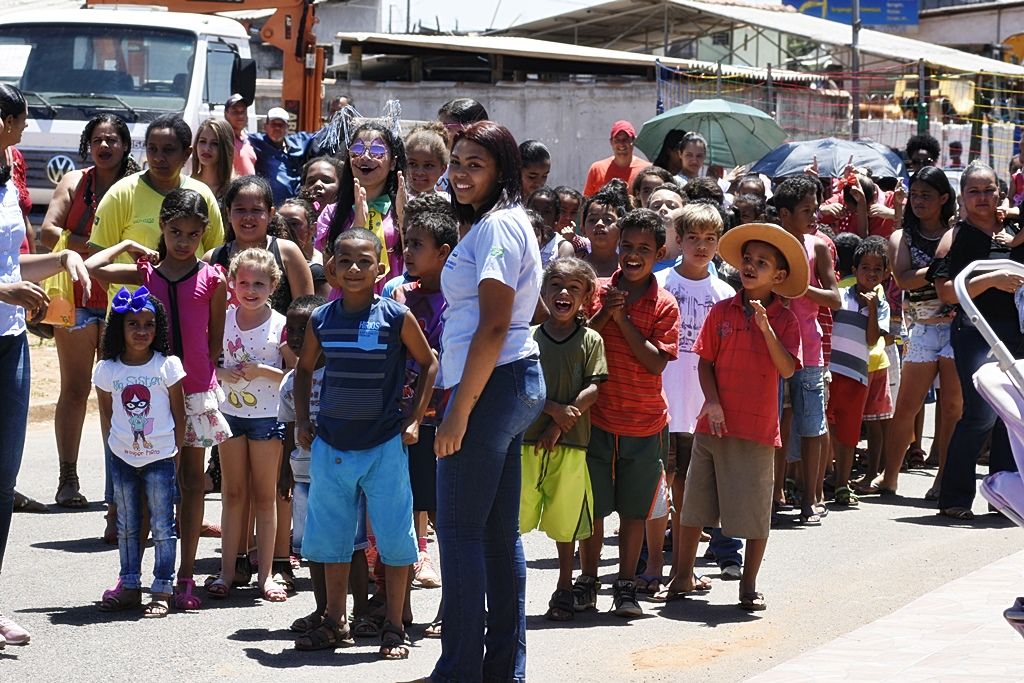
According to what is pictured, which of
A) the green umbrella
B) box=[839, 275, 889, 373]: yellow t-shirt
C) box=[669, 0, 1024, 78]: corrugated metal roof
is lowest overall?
box=[839, 275, 889, 373]: yellow t-shirt

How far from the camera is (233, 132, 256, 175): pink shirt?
13234mm

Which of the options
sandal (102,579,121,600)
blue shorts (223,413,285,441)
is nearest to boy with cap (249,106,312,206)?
blue shorts (223,413,285,441)

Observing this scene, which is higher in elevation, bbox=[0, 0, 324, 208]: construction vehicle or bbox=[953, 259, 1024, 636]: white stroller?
bbox=[0, 0, 324, 208]: construction vehicle

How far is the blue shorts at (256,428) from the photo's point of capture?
714 centimetres

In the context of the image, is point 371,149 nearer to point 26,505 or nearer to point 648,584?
point 648,584

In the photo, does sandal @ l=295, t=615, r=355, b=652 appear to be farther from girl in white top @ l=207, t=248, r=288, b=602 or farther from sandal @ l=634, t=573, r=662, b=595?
sandal @ l=634, t=573, r=662, b=595

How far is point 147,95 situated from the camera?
15.0 m

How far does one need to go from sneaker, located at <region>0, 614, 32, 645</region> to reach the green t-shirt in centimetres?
234

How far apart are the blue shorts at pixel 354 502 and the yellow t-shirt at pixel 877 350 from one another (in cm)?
494

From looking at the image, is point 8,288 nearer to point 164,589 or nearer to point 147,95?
point 164,589

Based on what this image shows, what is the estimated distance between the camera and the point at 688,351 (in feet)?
26.7

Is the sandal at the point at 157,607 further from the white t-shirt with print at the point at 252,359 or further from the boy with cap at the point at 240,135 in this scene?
the boy with cap at the point at 240,135

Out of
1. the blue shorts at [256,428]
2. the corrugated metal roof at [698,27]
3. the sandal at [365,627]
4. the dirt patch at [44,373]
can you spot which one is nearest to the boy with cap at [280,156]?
the dirt patch at [44,373]

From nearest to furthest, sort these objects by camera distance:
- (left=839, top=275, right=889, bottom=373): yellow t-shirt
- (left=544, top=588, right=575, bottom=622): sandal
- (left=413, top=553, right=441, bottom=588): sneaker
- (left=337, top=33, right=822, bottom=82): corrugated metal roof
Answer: (left=544, top=588, right=575, bottom=622): sandal → (left=413, top=553, right=441, bottom=588): sneaker → (left=839, top=275, right=889, bottom=373): yellow t-shirt → (left=337, top=33, right=822, bottom=82): corrugated metal roof
